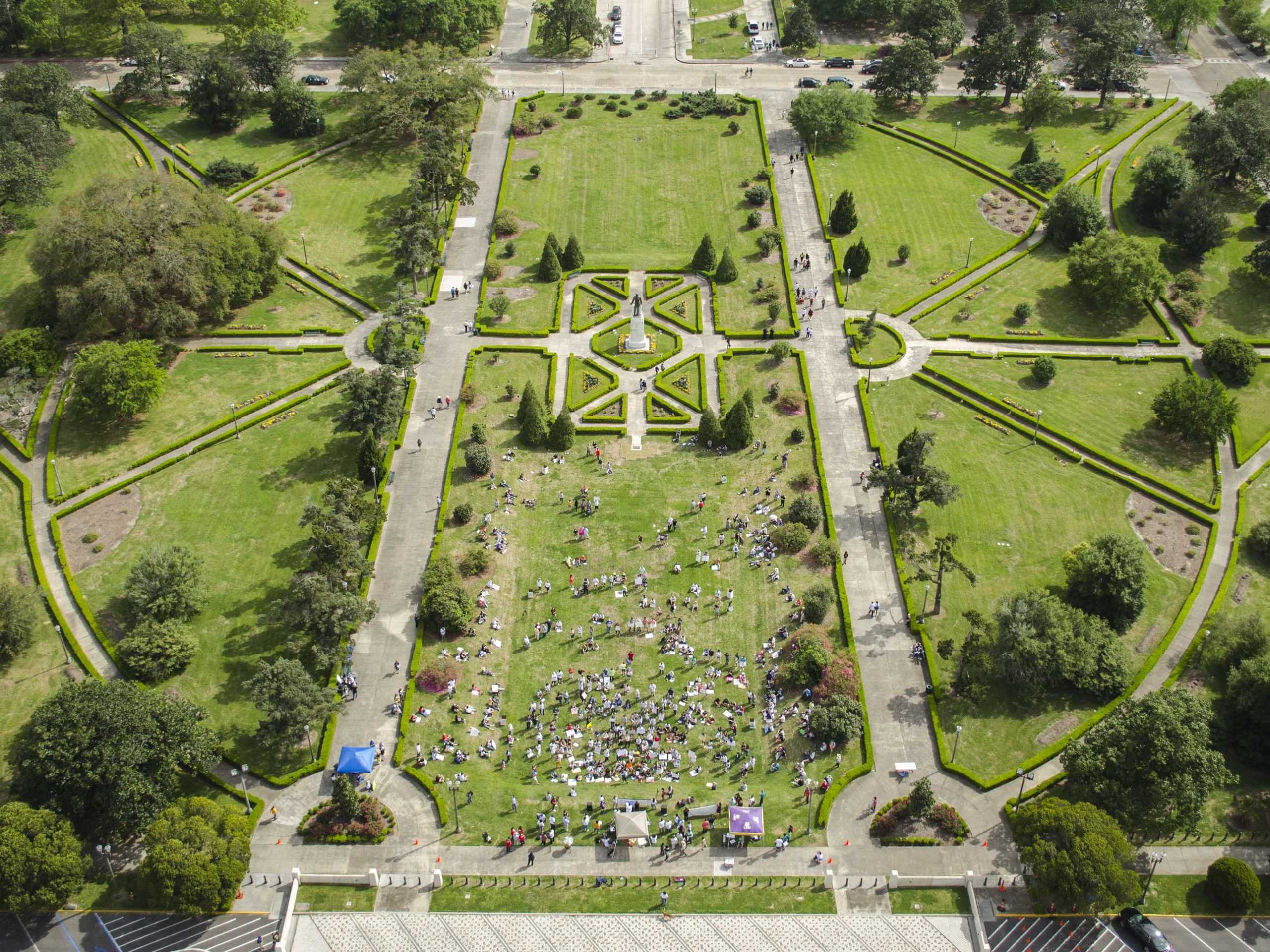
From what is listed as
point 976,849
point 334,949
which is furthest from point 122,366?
point 976,849

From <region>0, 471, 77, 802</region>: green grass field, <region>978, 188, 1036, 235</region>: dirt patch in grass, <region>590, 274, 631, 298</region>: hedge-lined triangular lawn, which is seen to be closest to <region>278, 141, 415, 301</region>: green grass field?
<region>590, 274, 631, 298</region>: hedge-lined triangular lawn

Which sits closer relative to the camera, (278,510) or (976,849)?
(976,849)

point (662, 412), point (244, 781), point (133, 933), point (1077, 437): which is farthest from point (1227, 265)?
point (133, 933)

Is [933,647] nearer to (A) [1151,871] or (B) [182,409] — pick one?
(A) [1151,871]

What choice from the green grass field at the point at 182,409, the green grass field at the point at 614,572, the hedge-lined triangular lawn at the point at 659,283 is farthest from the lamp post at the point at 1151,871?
the green grass field at the point at 182,409

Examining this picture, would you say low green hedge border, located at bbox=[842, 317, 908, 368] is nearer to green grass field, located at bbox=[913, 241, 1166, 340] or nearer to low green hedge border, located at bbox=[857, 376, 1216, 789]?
green grass field, located at bbox=[913, 241, 1166, 340]

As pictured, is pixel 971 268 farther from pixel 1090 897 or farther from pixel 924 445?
pixel 1090 897

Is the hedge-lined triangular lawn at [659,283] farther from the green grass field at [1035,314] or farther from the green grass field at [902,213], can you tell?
the green grass field at [1035,314]
